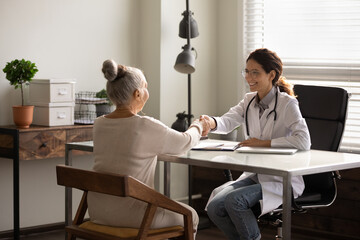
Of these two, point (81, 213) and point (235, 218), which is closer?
point (81, 213)

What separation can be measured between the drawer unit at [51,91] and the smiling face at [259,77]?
1.36m

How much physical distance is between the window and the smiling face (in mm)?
1238

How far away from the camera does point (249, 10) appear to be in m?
5.11

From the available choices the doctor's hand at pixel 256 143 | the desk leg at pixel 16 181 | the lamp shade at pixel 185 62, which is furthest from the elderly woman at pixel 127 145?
the lamp shade at pixel 185 62

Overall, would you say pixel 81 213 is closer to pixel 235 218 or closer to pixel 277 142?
pixel 235 218

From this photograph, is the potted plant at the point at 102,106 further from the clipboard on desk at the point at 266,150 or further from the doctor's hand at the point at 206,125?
the clipboard on desk at the point at 266,150

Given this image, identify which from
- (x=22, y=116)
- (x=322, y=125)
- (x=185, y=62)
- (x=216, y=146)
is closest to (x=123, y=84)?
(x=216, y=146)

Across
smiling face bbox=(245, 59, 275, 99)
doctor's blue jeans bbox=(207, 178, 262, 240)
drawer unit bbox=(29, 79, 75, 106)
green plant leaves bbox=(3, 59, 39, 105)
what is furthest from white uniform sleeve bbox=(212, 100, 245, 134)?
green plant leaves bbox=(3, 59, 39, 105)

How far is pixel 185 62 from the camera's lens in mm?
4629

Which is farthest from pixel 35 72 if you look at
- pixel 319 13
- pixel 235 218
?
pixel 319 13

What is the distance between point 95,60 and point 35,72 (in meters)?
0.78

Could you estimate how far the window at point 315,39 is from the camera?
4.50 meters

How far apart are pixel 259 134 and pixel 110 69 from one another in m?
1.05

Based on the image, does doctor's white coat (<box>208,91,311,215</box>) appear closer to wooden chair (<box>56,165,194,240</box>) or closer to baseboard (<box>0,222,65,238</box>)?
wooden chair (<box>56,165,194,240</box>)
